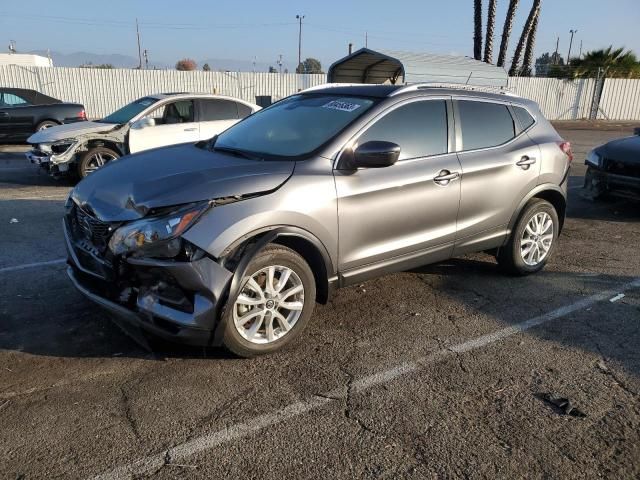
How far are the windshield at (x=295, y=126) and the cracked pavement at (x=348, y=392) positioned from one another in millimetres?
1364

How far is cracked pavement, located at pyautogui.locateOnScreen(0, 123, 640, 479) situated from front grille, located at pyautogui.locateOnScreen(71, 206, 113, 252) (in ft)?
2.31

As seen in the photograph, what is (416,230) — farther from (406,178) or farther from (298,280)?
(298,280)

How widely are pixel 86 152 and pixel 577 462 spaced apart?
28.9 feet

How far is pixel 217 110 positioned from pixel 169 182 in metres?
7.17

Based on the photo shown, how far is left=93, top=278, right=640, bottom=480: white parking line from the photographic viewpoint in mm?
2555

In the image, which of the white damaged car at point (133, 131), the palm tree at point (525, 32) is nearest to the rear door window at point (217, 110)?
the white damaged car at point (133, 131)

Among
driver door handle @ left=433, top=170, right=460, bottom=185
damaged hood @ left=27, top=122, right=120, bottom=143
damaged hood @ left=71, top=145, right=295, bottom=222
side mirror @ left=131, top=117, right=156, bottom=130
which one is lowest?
damaged hood @ left=27, top=122, right=120, bottom=143

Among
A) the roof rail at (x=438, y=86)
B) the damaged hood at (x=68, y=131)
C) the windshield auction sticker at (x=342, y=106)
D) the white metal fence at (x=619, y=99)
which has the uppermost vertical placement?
the roof rail at (x=438, y=86)

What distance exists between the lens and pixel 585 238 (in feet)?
22.5

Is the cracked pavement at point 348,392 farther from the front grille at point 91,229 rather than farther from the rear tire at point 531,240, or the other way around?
the front grille at point 91,229

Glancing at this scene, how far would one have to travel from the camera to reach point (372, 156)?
3730 mm

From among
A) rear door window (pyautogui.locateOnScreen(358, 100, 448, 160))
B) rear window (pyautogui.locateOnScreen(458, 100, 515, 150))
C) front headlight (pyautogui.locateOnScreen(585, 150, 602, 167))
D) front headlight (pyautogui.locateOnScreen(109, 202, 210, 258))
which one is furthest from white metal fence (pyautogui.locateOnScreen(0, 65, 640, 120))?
front headlight (pyautogui.locateOnScreen(109, 202, 210, 258))

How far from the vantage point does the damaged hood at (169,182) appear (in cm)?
329

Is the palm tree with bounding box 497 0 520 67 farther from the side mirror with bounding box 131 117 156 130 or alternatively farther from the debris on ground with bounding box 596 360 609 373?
the debris on ground with bounding box 596 360 609 373
